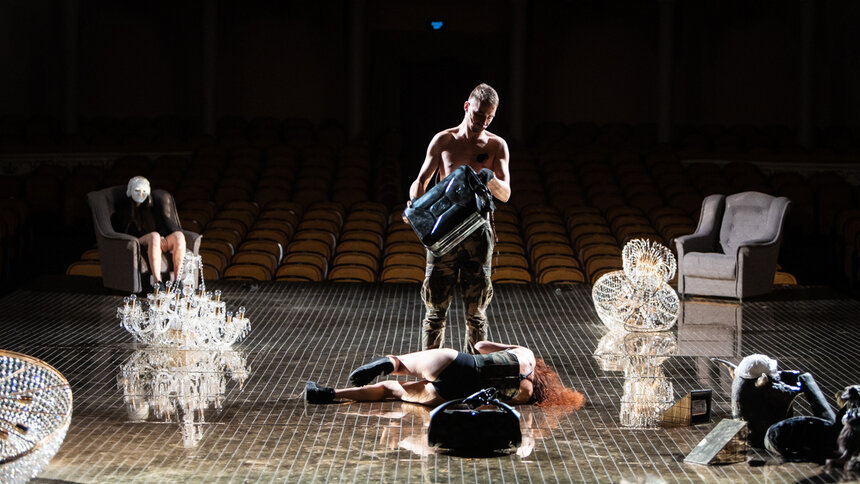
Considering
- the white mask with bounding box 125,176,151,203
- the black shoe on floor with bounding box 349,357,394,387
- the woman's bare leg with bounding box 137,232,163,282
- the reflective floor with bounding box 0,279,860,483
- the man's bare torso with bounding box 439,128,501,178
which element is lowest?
the reflective floor with bounding box 0,279,860,483

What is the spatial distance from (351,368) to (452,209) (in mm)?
1219

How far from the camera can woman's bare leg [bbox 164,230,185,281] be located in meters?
6.87

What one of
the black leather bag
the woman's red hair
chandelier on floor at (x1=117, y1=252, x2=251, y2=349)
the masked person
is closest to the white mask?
the masked person

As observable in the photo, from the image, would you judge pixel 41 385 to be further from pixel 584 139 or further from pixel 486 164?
pixel 584 139

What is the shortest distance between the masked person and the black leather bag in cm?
301

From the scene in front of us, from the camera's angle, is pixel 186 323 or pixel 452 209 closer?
pixel 452 209

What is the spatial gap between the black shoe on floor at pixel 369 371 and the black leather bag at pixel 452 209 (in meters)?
0.64

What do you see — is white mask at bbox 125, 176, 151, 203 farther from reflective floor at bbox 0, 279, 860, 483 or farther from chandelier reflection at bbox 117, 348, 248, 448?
chandelier reflection at bbox 117, 348, 248, 448

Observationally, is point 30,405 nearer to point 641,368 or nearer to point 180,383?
point 180,383

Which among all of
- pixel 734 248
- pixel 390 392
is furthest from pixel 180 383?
pixel 734 248

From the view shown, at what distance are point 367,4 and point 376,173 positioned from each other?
5.30m

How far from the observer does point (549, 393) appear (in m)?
4.29

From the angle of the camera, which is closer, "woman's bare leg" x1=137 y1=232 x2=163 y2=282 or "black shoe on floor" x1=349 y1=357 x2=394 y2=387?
"black shoe on floor" x1=349 y1=357 x2=394 y2=387

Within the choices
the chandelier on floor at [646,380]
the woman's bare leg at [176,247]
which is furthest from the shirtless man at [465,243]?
the woman's bare leg at [176,247]
